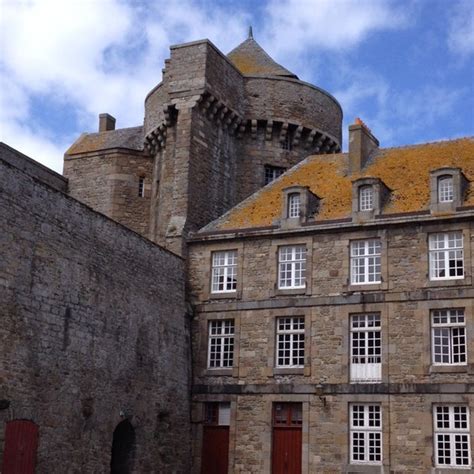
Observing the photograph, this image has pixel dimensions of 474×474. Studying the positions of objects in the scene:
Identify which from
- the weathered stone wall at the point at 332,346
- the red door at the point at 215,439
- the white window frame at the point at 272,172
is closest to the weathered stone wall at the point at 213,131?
the white window frame at the point at 272,172

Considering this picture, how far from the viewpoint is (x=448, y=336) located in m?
23.7

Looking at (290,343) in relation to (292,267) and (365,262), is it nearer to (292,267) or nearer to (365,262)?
(292,267)

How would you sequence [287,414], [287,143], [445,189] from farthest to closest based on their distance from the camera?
[287,143], [287,414], [445,189]

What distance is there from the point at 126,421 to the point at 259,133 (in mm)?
12846

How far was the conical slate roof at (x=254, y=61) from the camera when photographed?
110ft

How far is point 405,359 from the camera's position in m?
23.8

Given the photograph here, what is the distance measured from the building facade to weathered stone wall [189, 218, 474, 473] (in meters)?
0.04

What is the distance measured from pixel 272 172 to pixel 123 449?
1255cm

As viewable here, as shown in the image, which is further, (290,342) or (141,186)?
(141,186)

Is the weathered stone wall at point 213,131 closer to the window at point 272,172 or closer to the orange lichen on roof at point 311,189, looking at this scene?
the window at point 272,172

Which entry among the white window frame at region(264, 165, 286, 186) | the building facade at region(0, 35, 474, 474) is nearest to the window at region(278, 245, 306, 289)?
the building facade at region(0, 35, 474, 474)

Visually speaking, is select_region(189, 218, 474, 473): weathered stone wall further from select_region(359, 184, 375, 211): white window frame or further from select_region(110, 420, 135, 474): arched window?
select_region(110, 420, 135, 474): arched window

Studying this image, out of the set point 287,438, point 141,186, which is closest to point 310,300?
point 287,438

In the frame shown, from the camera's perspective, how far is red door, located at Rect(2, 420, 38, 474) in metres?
19.0
